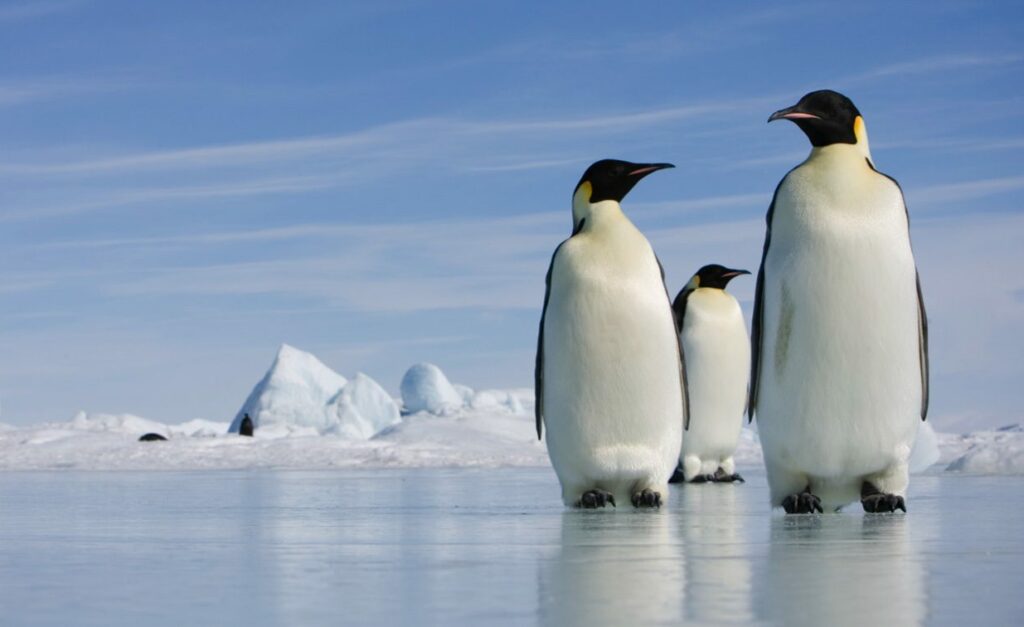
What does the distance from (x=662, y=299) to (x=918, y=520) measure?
1834 millimetres

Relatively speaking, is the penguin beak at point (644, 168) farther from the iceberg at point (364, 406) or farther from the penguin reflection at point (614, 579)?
the iceberg at point (364, 406)

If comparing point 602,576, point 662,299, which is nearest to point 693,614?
point 602,576

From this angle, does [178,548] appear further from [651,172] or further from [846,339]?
[651,172]

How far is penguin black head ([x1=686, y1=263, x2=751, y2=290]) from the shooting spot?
1077 centimetres

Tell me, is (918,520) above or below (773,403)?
below

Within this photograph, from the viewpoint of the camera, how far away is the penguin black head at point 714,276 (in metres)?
10.8

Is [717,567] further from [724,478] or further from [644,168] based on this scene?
[724,478]

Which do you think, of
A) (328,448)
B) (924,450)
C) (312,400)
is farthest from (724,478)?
(312,400)

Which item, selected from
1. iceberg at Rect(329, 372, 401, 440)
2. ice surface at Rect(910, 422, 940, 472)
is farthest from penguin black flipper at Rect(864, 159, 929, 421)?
iceberg at Rect(329, 372, 401, 440)

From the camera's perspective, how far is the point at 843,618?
8.09 feet

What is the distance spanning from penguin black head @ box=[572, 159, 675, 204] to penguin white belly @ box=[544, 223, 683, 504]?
216 mm

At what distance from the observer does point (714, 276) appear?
1089 cm

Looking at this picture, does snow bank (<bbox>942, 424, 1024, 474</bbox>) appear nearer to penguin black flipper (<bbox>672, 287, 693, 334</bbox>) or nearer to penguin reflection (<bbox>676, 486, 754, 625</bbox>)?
penguin black flipper (<bbox>672, 287, 693, 334</bbox>)

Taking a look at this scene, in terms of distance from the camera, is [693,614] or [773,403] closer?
[693,614]
